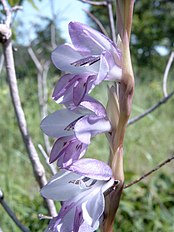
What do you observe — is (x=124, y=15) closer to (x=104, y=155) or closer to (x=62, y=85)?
(x=62, y=85)

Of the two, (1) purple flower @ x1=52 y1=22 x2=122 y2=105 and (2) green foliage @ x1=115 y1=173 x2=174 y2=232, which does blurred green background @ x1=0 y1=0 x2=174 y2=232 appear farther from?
(1) purple flower @ x1=52 y1=22 x2=122 y2=105

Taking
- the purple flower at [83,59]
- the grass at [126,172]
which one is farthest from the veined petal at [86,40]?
the grass at [126,172]

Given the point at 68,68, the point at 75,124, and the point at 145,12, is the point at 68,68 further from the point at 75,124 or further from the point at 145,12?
the point at 145,12

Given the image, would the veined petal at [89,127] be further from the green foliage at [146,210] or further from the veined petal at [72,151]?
the green foliage at [146,210]

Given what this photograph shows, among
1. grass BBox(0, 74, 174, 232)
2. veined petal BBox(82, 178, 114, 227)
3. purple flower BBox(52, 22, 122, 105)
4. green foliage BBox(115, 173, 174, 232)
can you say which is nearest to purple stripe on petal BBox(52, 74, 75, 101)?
purple flower BBox(52, 22, 122, 105)

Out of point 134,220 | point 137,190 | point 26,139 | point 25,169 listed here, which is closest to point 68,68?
point 26,139

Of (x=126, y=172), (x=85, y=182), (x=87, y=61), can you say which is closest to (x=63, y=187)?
(x=85, y=182)
